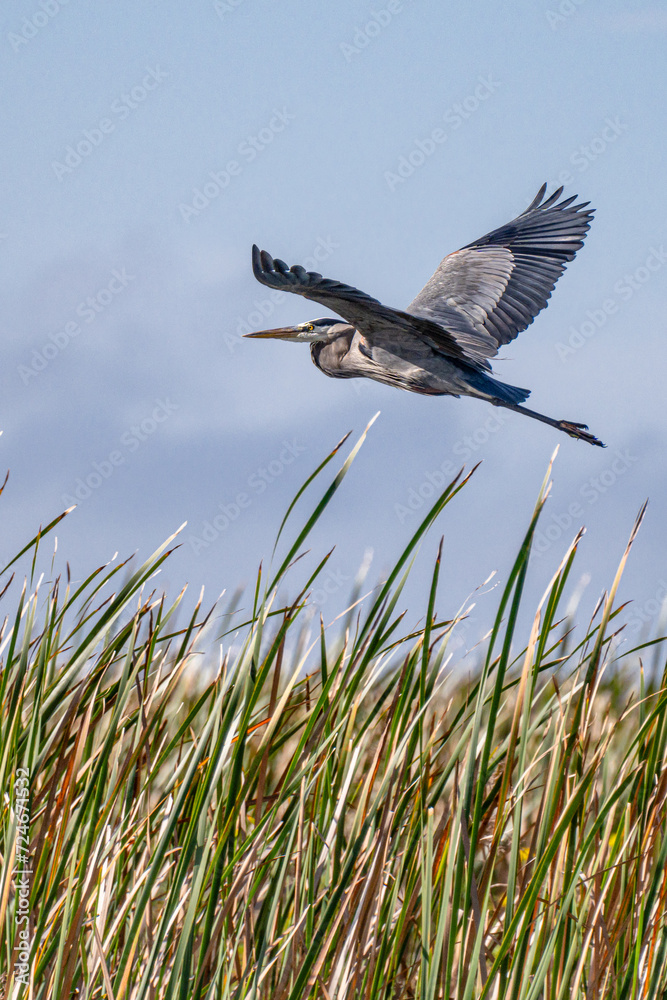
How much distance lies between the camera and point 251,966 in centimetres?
231

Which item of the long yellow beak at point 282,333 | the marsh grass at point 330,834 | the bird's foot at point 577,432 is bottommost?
the marsh grass at point 330,834

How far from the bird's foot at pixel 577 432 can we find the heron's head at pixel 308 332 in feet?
4.79

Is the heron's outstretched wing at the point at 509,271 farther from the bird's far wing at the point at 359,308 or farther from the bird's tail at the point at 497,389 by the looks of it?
the bird's tail at the point at 497,389

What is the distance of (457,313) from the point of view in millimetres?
5863

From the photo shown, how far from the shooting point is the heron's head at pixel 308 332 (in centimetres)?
550

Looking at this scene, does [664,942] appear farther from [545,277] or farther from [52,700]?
[545,277]

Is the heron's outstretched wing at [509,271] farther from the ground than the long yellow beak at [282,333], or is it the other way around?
the heron's outstretched wing at [509,271]

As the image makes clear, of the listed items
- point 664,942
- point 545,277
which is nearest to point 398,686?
point 664,942

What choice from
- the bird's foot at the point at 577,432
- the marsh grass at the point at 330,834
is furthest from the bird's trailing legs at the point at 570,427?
the marsh grass at the point at 330,834

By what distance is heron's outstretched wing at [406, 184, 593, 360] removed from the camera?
19.6 feet

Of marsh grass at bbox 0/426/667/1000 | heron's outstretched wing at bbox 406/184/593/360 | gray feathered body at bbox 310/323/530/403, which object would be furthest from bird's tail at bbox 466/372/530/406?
marsh grass at bbox 0/426/667/1000

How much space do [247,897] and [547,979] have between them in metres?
0.75

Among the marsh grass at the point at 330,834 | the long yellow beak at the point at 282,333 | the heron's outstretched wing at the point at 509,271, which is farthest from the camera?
the heron's outstretched wing at the point at 509,271

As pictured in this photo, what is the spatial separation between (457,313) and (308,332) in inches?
35.8
